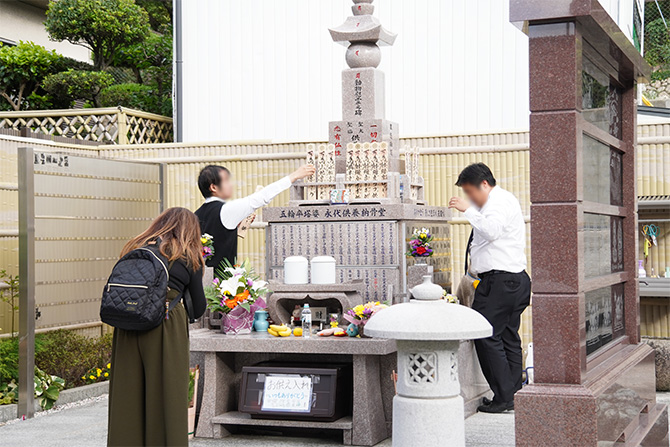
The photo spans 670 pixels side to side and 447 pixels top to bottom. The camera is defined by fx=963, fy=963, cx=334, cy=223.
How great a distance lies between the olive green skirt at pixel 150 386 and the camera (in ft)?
18.0

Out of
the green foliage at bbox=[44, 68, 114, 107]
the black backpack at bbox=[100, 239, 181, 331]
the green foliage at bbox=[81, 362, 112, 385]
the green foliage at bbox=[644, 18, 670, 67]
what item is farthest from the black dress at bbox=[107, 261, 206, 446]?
the green foliage at bbox=[644, 18, 670, 67]

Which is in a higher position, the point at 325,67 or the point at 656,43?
the point at 656,43

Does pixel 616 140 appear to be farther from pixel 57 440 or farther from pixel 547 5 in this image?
pixel 57 440

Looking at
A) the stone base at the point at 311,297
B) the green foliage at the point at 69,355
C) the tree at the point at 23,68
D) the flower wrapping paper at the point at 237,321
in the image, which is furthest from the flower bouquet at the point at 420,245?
the tree at the point at 23,68

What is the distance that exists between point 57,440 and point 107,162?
352cm

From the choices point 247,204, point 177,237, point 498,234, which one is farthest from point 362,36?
point 177,237

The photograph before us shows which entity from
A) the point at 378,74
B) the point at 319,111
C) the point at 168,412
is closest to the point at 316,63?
the point at 319,111

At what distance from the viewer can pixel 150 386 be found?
549cm

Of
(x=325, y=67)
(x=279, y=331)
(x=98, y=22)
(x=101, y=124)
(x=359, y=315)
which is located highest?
(x=98, y=22)

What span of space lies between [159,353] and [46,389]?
3795 millimetres

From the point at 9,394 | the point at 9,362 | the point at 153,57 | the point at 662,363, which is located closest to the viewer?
the point at 9,394

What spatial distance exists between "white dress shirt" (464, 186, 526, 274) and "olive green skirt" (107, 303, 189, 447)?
2877 millimetres

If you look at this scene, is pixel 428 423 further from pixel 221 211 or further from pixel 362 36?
pixel 362 36

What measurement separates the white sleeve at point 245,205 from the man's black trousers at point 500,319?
1.83m
